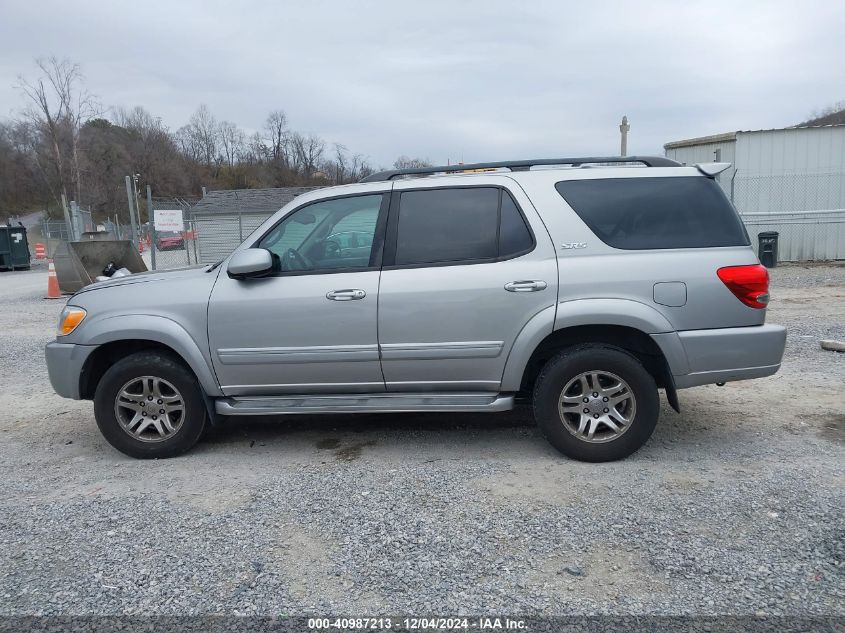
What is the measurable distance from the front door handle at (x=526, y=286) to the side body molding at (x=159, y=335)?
2.08m

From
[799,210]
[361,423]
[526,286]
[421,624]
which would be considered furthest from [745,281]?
[799,210]

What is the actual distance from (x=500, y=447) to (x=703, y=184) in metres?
2.23

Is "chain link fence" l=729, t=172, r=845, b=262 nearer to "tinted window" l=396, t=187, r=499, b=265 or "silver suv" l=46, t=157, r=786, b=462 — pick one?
"silver suv" l=46, t=157, r=786, b=462

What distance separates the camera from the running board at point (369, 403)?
164 inches

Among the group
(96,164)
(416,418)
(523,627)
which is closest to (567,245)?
(416,418)

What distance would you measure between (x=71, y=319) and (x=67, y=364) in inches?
12.4

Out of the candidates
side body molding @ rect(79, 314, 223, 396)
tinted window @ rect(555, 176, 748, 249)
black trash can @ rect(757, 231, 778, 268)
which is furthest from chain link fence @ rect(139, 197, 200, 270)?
black trash can @ rect(757, 231, 778, 268)

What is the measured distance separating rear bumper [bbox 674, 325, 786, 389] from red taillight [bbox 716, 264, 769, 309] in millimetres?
208

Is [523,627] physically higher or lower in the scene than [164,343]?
lower

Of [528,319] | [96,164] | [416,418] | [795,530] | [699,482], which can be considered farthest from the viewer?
[96,164]

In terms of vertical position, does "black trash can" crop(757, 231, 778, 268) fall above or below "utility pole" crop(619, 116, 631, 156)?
below

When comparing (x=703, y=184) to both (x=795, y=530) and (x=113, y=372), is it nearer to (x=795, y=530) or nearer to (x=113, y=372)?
(x=795, y=530)

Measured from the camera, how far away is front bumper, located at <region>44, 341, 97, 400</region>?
437 cm

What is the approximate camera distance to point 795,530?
314 cm
